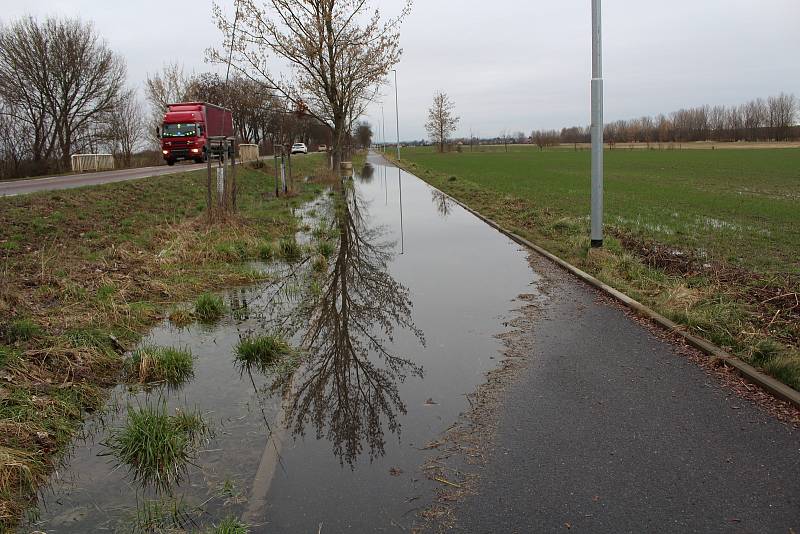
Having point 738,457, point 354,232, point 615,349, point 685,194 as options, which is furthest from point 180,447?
point 685,194

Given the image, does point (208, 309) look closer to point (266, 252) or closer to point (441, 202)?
point (266, 252)

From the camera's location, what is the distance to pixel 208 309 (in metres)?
7.59

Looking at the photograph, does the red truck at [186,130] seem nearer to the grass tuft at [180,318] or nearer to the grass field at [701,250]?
the grass field at [701,250]

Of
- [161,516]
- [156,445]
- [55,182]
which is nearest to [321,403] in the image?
[156,445]

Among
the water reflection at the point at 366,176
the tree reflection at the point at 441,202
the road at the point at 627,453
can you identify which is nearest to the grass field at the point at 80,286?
the road at the point at 627,453

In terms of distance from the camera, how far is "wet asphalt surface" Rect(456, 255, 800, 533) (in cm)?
331

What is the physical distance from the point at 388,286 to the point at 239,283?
2289mm

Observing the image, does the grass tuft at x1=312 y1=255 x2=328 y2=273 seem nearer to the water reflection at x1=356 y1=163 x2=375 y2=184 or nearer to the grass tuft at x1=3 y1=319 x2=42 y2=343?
the grass tuft at x1=3 y1=319 x2=42 y2=343

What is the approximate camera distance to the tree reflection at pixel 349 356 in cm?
458

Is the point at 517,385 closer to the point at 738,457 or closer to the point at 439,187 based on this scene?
the point at 738,457

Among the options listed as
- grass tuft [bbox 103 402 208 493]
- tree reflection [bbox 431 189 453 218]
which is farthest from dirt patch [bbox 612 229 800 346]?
tree reflection [bbox 431 189 453 218]

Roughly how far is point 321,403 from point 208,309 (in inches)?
126

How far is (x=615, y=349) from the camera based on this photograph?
616cm

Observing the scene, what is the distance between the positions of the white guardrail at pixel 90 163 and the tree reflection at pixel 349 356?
2483 cm
